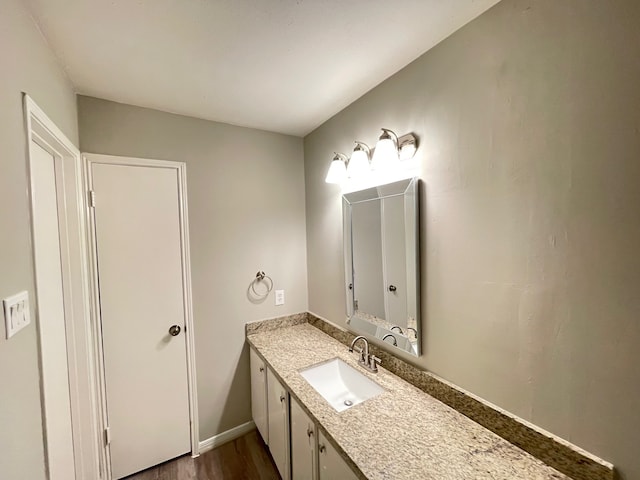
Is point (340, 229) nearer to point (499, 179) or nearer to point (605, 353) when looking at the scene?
point (499, 179)

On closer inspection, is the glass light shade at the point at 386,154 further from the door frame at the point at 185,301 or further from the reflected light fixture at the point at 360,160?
the door frame at the point at 185,301

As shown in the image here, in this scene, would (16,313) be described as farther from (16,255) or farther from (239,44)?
(239,44)

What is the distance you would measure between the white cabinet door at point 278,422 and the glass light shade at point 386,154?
1.38 m

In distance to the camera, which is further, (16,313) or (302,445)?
(302,445)

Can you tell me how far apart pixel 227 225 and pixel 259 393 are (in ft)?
4.12

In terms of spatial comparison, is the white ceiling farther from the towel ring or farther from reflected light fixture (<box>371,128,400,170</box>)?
the towel ring

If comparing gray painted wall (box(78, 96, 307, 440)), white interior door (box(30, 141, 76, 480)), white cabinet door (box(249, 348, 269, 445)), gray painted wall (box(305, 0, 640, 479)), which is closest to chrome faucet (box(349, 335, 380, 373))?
gray painted wall (box(305, 0, 640, 479))

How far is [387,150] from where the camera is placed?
1374 mm

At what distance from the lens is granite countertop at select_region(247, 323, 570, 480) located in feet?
2.80

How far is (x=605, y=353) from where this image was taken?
76 cm

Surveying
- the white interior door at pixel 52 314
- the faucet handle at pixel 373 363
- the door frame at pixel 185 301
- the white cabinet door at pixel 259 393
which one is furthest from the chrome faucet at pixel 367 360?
the white interior door at pixel 52 314

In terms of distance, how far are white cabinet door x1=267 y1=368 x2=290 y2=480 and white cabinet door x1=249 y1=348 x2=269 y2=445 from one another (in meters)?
0.08

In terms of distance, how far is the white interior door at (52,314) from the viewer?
121 centimetres

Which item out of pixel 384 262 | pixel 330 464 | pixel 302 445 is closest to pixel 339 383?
pixel 302 445
